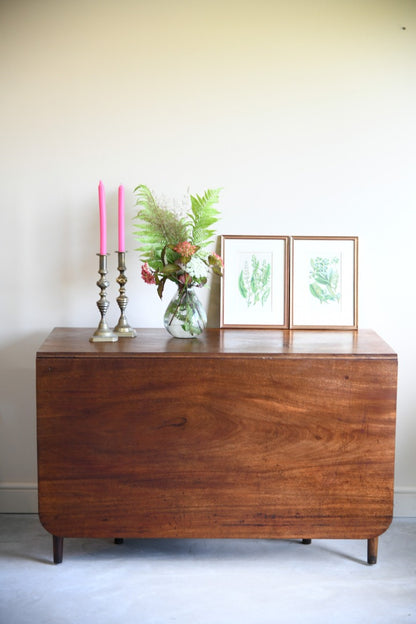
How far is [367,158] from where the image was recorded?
2.78 metres

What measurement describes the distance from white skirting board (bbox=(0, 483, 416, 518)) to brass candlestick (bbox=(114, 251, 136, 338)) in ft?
2.70

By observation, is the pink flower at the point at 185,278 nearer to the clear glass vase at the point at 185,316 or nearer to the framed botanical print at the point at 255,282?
the clear glass vase at the point at 185,316

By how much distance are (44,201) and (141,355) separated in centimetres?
89

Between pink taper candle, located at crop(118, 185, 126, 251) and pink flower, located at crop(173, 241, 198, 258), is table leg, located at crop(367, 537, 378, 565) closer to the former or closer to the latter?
pink flower, located at crop(173, 241, 198, 258)

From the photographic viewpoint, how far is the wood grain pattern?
230cm

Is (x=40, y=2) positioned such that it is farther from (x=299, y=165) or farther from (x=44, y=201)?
(x=299, y=165)

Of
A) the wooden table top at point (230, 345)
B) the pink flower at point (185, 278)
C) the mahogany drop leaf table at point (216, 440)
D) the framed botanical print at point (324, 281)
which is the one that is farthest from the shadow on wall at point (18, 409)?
the framed botanical print at point (324, 281)

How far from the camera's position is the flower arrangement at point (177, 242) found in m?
2.46

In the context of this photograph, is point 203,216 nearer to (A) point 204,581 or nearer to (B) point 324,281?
(B) point 324,281

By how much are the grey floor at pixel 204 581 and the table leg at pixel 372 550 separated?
3 centimetres

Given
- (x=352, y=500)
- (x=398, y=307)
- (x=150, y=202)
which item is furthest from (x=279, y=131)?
(x=352, y=500)

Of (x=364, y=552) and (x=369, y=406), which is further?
(x=364, y=552)

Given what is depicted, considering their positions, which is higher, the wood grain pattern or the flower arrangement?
the flower arrangement

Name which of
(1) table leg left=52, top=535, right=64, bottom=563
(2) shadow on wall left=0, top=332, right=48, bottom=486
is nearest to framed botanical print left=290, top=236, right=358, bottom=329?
(2) shadow on wall left=0, top=332, right=48, bottom=486
